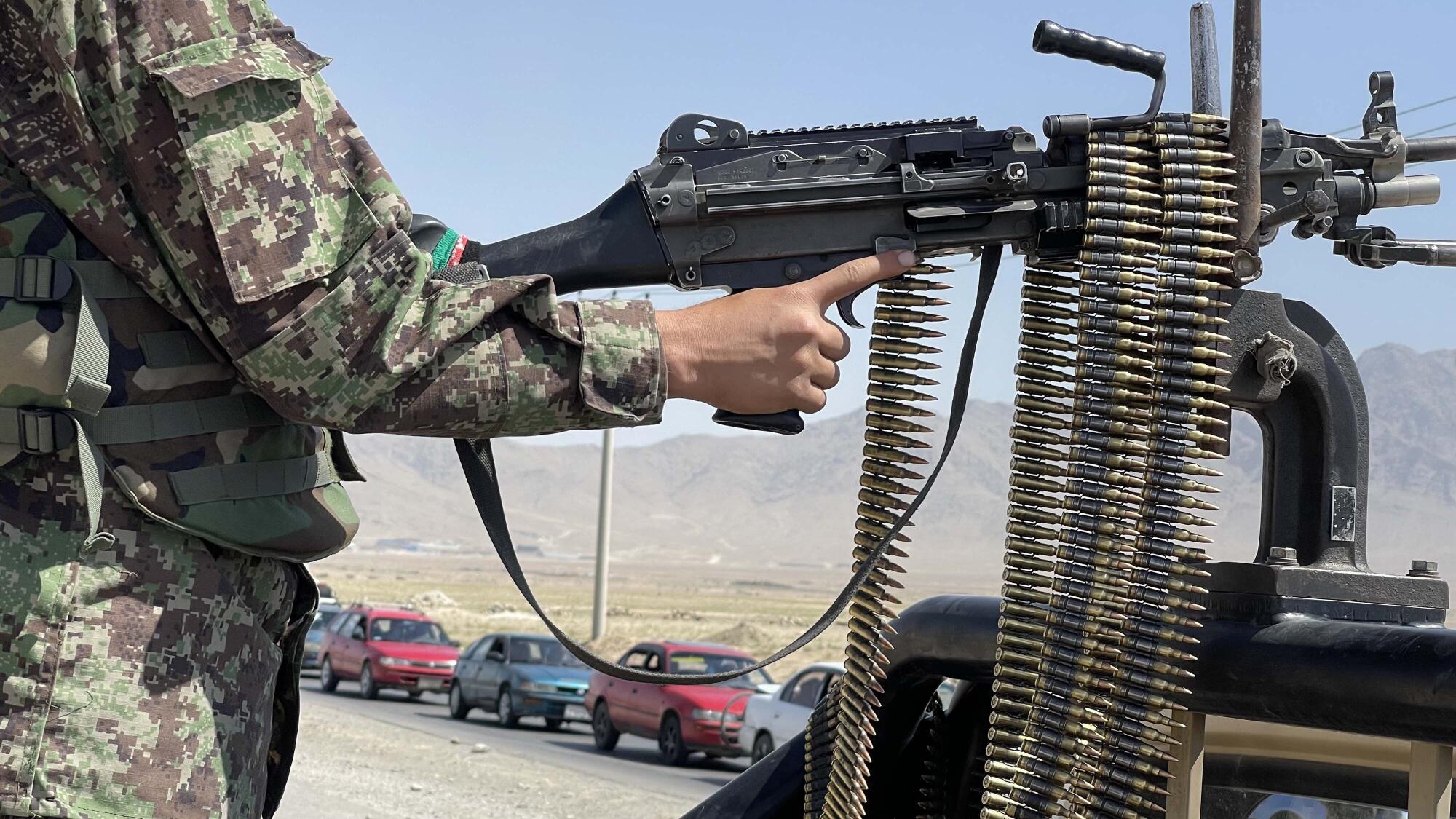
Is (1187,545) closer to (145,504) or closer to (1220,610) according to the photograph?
(1220,610)

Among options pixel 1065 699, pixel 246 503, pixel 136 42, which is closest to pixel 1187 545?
pixel 1065 699

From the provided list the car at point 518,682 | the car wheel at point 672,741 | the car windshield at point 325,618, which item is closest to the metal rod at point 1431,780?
the car wheel at point 672,741

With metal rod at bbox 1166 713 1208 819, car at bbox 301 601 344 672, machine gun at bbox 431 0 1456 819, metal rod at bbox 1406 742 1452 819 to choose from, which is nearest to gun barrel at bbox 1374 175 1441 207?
machine gun at bbox 431 0 1456 819

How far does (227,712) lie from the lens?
228 centimetres

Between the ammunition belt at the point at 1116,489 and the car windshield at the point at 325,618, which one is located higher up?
the ammunition belt at the point at 1116,489

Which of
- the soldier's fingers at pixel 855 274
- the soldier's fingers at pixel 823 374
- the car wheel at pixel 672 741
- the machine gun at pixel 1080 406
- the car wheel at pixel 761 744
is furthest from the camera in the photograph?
the car wheel at pixel 672 741

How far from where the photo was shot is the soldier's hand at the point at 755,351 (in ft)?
7.61

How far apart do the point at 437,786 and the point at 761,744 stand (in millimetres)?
4721

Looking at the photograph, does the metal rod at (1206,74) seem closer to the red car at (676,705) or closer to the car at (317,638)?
the red car at (676,705)

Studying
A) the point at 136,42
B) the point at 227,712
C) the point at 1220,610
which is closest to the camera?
the point at 136,42

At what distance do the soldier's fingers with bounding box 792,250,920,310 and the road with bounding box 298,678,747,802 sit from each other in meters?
13.7

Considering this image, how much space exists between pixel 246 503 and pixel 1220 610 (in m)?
1.74

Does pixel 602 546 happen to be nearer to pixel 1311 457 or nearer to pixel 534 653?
pixel 534 653

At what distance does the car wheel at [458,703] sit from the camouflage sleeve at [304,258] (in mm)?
24625
